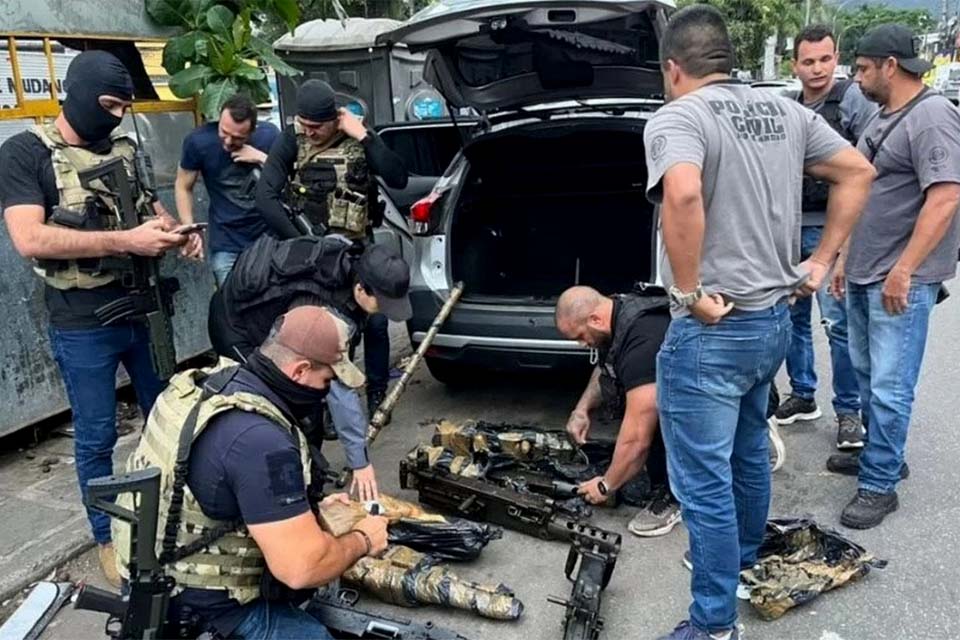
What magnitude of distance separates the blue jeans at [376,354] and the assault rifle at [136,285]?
1271mm

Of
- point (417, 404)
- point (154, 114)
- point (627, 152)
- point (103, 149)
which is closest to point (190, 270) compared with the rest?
point (154, 114)

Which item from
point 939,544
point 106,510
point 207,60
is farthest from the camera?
point 207,60

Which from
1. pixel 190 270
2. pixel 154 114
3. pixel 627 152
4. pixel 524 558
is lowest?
pixel 524 558

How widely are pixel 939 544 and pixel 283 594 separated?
2359 millimetres

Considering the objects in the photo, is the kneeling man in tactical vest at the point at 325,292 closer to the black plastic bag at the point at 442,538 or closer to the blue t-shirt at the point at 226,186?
the black plastic bag at the point at 442,538

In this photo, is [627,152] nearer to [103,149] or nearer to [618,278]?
[618,278]

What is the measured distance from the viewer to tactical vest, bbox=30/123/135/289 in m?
2.74

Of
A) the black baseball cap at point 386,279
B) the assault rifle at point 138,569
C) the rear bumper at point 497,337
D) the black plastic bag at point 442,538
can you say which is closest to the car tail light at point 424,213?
the rear bumper at point 497,337

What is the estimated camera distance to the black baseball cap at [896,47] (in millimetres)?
2889

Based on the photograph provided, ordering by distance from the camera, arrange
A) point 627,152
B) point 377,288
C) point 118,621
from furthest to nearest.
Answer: point 627,152
point 377,288
point 118,621

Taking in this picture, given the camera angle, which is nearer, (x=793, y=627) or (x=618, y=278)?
(x=793, y=627)

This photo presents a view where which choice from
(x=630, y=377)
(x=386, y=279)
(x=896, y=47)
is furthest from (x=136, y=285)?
(x=896, y=47)

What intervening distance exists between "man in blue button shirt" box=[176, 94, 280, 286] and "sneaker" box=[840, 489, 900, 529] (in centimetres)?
309

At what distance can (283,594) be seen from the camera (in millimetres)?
2162
